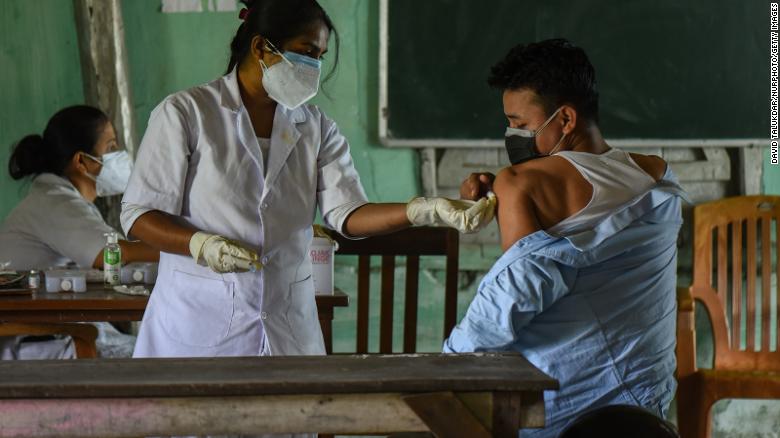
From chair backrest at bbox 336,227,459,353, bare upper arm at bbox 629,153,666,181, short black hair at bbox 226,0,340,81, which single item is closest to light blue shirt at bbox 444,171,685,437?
bare upper arm at bbox 629,153,666,181

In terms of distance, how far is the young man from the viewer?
1.78 metres

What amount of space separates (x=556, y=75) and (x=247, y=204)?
728mm

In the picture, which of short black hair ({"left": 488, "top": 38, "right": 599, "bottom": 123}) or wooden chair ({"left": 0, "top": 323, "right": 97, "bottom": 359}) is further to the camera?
wooden chair ({"left": 0, "top": 323, "right": 97, "bottom": 359})

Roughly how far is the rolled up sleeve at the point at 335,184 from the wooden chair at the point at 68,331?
0.85m

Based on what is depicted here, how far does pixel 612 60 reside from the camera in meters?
3.42

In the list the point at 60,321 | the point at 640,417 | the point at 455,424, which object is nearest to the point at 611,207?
the point at 640,417

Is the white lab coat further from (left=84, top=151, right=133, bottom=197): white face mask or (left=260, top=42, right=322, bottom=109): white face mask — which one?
(left=84, top=151, right=133, bottom=197): white face mask

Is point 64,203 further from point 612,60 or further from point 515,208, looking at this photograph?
point 612,60

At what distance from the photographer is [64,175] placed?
3.08 m

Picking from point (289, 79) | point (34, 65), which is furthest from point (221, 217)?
point (34, 65)

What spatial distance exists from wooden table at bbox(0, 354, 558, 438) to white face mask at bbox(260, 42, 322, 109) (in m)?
0.71

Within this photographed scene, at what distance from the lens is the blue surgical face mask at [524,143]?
79.2 inches

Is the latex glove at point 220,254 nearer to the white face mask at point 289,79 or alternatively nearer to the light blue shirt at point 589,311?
the white face mask at point 289,79

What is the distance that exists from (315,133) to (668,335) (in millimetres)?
899
